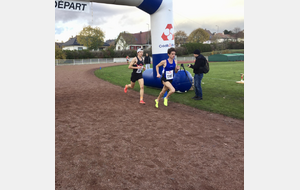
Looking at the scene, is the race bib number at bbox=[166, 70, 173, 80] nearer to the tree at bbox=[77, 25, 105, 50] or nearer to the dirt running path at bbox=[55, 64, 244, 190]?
the dirt running path at bbox=[55, 64, 244, 190]

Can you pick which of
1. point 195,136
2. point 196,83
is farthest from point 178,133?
point 196,83

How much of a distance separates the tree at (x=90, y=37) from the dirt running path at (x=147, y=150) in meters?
56.8

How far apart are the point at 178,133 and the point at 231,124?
1729mm

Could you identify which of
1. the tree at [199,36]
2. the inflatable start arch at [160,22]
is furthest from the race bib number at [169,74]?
the tree at [199,36]

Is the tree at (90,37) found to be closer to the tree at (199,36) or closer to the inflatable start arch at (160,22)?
the tree at (199,36)

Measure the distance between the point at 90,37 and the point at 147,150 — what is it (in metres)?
61.0

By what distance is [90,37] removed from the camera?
59812mm

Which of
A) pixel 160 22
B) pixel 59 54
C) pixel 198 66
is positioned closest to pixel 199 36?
pixel 59 54

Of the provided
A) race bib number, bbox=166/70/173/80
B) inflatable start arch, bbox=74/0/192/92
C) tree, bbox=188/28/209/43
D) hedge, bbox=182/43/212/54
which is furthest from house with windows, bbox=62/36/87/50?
race bib number, bbox=166/70/173/80

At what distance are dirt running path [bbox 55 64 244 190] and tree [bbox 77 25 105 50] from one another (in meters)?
56.8

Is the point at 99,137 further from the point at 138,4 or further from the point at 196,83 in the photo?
the point at 138,4

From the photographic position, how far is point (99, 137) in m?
4.57

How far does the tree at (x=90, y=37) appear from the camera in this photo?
59438 millimetres

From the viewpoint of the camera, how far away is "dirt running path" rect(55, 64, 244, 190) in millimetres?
3037
